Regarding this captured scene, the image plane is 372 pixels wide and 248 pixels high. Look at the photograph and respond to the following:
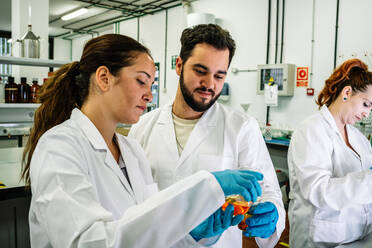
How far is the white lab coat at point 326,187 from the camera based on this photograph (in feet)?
5.10

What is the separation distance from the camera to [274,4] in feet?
14.6

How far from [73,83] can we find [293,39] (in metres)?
3.75

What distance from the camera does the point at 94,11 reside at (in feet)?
22.8

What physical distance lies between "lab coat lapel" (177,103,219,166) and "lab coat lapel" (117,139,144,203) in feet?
0.90

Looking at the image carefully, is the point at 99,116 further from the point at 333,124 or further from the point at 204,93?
the point at 333,124

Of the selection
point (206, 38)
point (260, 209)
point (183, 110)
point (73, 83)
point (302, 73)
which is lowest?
point (260, 209)

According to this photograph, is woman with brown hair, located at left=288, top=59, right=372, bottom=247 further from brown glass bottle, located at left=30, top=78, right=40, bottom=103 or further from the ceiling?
the ceiling

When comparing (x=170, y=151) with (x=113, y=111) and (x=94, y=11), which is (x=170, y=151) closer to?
(x=113, y=111)

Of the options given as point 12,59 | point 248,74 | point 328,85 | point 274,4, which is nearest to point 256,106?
point 248,74

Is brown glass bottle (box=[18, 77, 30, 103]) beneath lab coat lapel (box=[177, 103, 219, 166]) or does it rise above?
above

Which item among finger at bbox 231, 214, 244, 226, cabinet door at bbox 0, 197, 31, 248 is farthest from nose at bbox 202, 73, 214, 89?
cabinet door at bbox 0, 197, 31, 248

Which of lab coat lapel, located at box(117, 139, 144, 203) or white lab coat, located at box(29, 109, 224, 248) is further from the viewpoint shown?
lab coat lapel, located at box(117, 139, 144, 203)

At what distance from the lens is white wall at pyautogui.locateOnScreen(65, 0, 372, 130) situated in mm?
3689

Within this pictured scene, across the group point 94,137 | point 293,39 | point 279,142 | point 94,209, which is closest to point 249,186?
point 94,209
